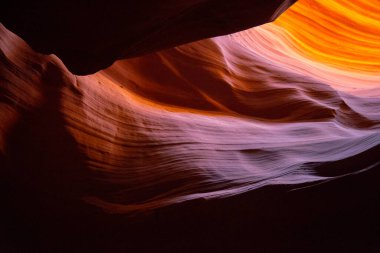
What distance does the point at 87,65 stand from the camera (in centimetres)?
185

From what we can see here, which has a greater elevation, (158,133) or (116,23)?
(116,23)

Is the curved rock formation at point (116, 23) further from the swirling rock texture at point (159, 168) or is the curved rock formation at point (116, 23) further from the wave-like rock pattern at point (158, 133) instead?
the wave-like rock pattern at point (158, 133)

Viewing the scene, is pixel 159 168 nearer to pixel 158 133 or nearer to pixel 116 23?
pixel 158 133

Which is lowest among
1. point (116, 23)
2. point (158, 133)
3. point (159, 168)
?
point (159, 168)

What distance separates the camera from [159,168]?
218cm

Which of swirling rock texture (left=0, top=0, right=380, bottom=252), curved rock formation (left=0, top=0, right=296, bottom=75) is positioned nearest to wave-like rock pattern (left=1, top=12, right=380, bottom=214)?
swirling rock texture (left=0, top=0, right=380, bottom=252)

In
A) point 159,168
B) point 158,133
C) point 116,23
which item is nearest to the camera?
point 116,23

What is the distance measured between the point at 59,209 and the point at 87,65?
2.08ft

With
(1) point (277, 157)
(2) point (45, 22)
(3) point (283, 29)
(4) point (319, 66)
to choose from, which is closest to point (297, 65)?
(4) point (319, 66)

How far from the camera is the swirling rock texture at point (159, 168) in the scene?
6.28 ft

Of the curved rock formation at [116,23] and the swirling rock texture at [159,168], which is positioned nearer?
the curved rock formation at [116,23]

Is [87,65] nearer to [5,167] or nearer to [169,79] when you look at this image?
[5,167]

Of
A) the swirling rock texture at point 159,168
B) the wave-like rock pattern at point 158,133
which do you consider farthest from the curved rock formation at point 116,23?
the wave-like rock pattern at point 158,133

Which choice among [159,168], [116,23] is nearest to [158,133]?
[159,168]
